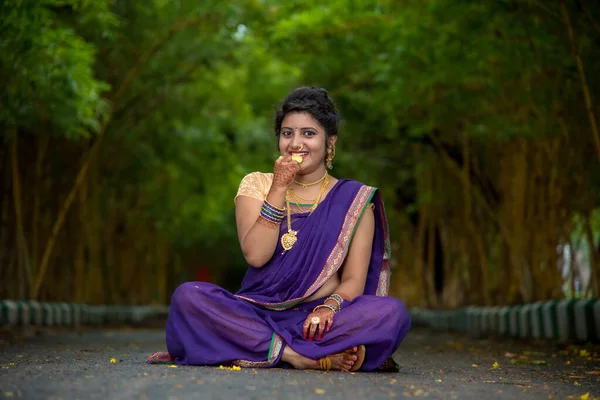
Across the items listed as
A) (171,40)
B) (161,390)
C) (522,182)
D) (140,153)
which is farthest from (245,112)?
(161,390)

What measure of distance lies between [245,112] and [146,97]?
6.61 meters

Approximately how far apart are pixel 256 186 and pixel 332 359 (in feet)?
3.83

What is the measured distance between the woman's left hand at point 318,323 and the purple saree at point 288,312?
0.14 feet

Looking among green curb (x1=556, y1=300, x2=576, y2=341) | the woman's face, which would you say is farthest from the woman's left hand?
green curb (x1=556, y1=300, x2=576, y2=341)

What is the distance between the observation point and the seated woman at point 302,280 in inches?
222

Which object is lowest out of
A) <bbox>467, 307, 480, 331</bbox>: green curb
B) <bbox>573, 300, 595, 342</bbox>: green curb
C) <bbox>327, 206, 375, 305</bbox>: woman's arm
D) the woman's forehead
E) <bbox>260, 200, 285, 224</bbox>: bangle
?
<bbox>467, 307, 480, 331</bbox>: green curb

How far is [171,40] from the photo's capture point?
16.6 metres

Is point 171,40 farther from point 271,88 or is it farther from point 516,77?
point 516,77

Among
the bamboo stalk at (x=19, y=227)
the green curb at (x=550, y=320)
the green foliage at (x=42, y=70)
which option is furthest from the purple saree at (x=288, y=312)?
the bamboo stalk at (x=19, y=227)

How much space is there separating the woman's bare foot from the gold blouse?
973 millimetres

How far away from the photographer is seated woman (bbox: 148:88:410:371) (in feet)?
18.5

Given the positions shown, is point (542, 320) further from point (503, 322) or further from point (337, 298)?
point (337, 298)

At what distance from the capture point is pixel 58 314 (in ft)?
50.5

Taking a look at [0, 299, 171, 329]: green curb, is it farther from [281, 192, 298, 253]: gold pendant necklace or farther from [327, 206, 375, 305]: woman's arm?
[327, 206, 375, 305]: woman's arm
